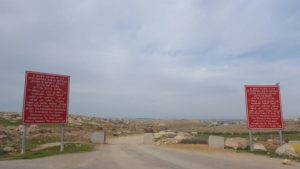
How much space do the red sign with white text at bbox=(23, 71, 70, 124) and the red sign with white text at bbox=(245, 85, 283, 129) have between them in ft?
45.3

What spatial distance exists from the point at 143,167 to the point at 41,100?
11.9 meters

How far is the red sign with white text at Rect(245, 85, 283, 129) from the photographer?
26.6 m

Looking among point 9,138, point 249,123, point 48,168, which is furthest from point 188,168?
point 9,138

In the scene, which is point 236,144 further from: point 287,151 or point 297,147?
point 287,151

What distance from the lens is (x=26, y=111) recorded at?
23891mm

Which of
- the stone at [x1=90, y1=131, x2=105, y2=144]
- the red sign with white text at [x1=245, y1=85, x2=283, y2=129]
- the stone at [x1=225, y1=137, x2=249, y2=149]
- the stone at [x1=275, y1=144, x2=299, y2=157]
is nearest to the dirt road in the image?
the stone at [x1=275, y1=144, x2=299, y2=157]

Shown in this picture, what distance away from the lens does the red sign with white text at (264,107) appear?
2664 cm

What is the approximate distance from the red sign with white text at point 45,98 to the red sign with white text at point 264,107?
13.8 metres

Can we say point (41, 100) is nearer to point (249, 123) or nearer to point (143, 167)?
point (143, 167)

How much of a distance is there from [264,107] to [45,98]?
16.3 meters

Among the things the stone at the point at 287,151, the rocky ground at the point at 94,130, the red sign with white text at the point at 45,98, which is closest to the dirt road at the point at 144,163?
the stone at the point at 287,151

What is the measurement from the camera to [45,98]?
24.8m

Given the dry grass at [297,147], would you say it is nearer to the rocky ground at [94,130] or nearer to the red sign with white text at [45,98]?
the rocky ground at [94,130]

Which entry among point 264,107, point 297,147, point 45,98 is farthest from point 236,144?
point 45,98
